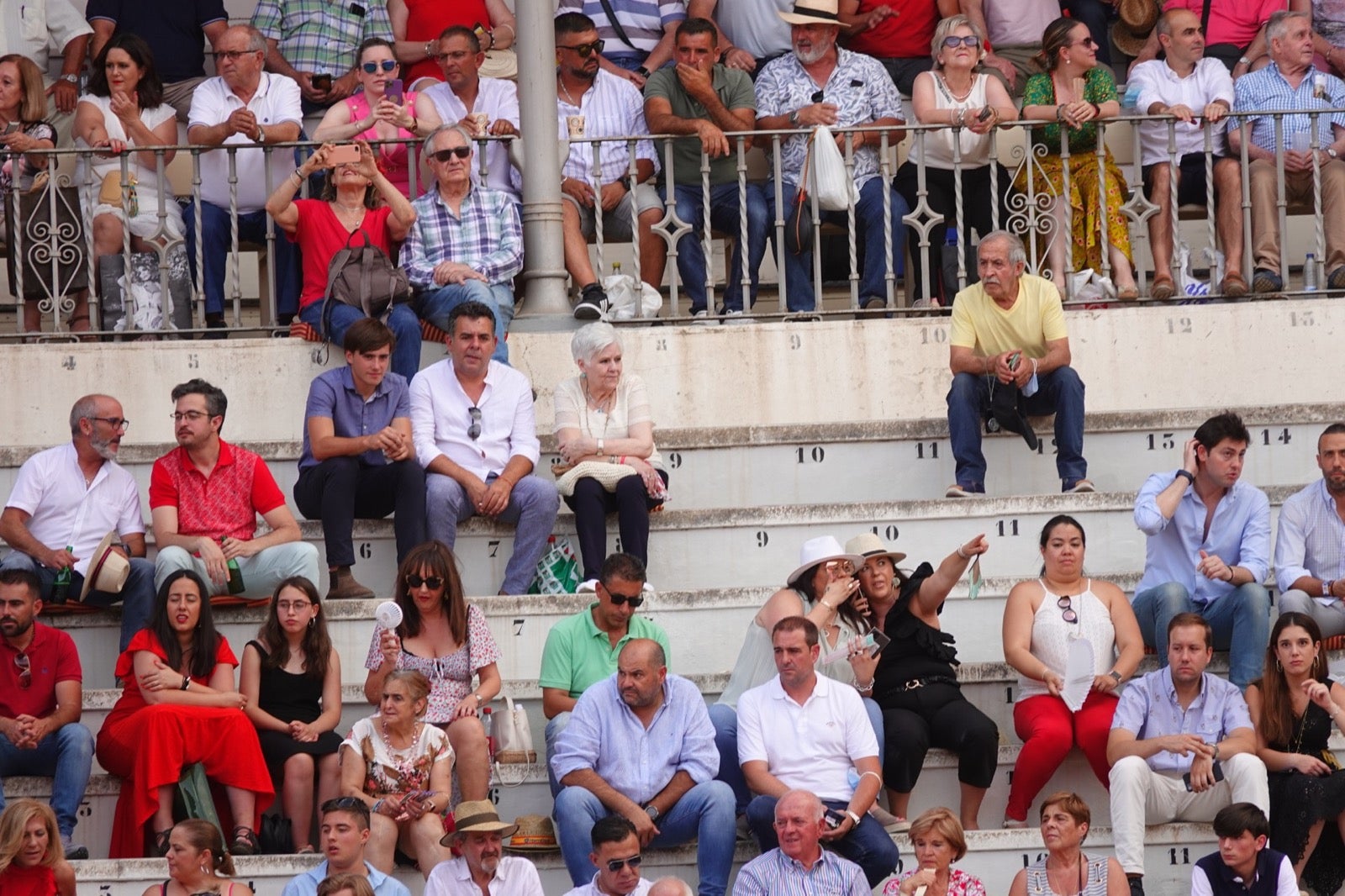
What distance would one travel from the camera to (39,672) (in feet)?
28.9

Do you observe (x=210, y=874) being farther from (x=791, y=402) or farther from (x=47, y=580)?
(x=791, y=402)

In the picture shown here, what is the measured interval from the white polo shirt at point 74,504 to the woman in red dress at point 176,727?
85 centimetres

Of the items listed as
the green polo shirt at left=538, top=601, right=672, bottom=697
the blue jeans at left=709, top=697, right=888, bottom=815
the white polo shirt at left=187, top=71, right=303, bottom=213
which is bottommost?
the blue jeans at left=709, top=697, right=888, bottom=815

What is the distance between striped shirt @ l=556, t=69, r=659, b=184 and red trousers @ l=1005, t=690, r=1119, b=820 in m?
3.98

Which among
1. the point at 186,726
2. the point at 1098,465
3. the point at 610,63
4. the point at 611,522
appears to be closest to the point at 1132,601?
the point at 1098,465

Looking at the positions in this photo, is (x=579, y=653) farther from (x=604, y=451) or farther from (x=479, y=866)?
(x=604, y=451)

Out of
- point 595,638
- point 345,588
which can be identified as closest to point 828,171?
point 345,588

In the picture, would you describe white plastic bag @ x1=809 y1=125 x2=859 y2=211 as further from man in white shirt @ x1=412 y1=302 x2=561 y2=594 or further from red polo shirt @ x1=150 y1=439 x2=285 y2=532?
red polo shirt @ x1=150 y1=439 x2=285 y2=532

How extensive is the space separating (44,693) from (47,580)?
763 millimetres

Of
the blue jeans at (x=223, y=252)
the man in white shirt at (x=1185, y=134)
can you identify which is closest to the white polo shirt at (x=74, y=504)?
the blue jeans at (x=223, y=252)

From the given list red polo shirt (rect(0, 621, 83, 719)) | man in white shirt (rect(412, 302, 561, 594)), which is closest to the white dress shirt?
man in white shirt (rect(412, 302, 561, 594))

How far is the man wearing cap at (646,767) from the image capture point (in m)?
8.29

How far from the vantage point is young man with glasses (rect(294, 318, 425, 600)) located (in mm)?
9625

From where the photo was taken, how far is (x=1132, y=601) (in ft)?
30.9
